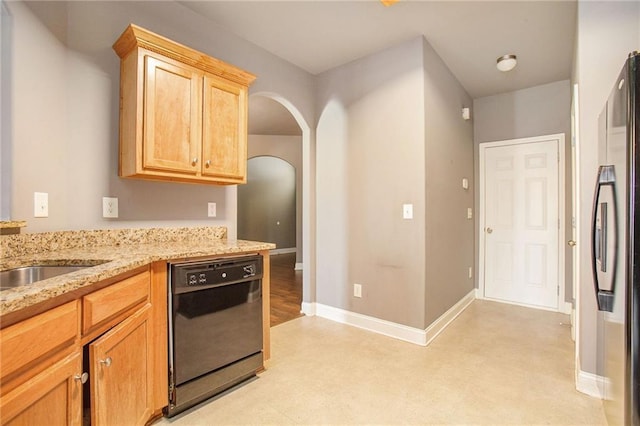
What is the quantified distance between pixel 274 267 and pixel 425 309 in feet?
13.9

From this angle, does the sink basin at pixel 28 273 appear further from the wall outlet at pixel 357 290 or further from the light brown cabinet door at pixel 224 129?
the wall outlet at pixel 357 290

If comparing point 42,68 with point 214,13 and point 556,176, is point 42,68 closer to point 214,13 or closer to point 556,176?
point 214,13

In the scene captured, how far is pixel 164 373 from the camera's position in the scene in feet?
5.36

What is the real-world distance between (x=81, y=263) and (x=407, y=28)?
2.80 meters

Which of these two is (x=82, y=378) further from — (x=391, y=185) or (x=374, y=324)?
(x=391, y=185)

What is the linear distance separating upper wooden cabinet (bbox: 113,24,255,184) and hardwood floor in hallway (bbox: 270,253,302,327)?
1760 millimetres

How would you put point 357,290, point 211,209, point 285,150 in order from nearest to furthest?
point 211,209, point 357,290, point 285,150

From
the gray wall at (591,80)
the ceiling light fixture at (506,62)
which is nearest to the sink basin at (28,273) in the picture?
Answer: the gray wall at (591,80)

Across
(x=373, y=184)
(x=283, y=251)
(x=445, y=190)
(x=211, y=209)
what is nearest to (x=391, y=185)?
(x=373, y=184)

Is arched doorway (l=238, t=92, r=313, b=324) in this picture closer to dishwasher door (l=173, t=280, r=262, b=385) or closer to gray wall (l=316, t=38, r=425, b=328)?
gray wall (l=316, t=38, r=425, b=328)

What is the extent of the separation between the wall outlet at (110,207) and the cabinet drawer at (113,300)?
0.68 meters

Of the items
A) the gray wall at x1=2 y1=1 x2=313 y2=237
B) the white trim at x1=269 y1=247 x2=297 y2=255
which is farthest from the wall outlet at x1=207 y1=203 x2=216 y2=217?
the white trim at x1=269 y1=247 x2=297 y2=255

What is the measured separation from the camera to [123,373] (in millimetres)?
1358

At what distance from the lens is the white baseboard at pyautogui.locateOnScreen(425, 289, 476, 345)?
9.02 feet
